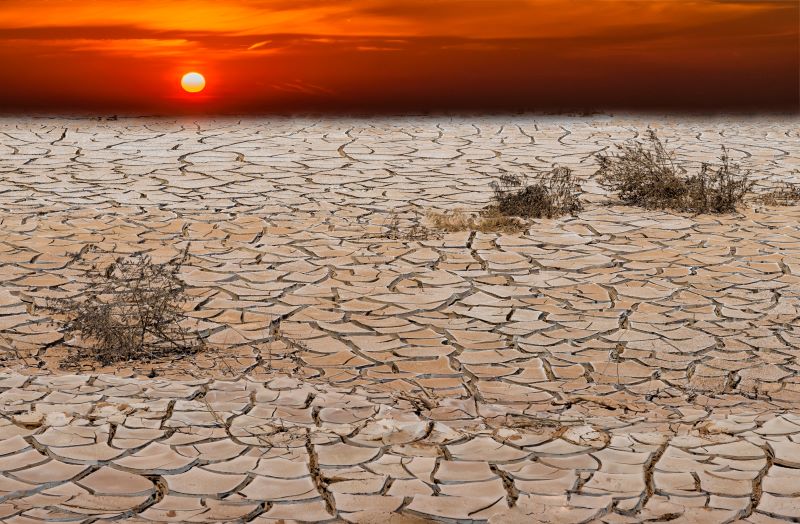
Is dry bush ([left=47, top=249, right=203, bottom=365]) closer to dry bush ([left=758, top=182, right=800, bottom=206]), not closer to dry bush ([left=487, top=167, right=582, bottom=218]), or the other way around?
dry bush ([left=487, top=167, right=582, bottom=218])

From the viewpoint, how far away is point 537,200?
7.21 metres

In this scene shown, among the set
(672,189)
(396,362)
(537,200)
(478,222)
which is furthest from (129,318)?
(672,189)

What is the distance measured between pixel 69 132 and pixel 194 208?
390 cm

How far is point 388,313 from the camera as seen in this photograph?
16.7ft

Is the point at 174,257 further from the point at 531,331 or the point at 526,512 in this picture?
the point at 526,512

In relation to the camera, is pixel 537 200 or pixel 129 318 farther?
pixel 537 200

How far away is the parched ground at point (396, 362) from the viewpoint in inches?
124

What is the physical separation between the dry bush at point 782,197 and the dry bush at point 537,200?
4.27 feet

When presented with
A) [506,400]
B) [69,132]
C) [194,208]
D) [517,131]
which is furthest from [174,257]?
[517,131]

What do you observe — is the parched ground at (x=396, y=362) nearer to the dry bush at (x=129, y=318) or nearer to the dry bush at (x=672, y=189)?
the dry bush at (x=129, y=318)

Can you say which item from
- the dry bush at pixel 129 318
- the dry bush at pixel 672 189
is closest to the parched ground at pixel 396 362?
the dry bush at pixel 129 318

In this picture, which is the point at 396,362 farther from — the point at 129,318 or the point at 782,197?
the point at 782,197

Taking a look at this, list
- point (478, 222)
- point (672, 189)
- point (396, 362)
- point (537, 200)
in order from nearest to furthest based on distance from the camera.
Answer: point (396, 362), point (478, 222), point (537, 200), point (672, 189)

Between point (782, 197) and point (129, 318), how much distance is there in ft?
16.2
